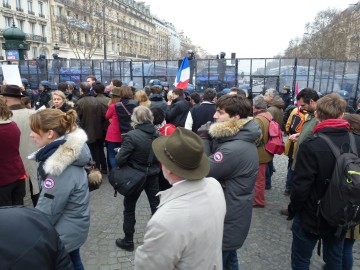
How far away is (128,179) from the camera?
3.35 meters

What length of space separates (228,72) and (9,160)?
13833mm

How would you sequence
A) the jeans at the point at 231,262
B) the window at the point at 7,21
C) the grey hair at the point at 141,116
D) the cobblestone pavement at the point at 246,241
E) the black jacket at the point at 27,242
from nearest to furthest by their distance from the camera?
1. the black jacket at the point at 27,242
2. the jeans at the point at 231,262
3. the cobblestone pavement at the point at 246,241
4. the grey hair at the point at 141,116
5. the window at the point at 7,21

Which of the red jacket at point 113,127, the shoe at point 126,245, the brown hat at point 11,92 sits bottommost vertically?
the shoe at point 126,245

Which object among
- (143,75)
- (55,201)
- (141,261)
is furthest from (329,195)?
(143,75)

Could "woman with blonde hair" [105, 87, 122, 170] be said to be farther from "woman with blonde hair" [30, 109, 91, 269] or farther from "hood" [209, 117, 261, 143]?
"hood" [209, 117, 261, 143]

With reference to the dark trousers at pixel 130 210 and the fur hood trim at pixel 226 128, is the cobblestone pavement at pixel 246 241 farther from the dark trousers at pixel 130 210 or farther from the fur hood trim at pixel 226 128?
the fur hood trim at pixel 226 128

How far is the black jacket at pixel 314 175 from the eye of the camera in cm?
234

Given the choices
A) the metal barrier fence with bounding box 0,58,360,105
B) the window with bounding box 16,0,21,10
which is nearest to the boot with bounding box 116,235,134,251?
the metal barrier fence with bounding box 0,58,360,105

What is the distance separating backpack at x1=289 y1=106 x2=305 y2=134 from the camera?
4805 mm

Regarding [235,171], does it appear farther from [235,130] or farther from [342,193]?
[342,193]

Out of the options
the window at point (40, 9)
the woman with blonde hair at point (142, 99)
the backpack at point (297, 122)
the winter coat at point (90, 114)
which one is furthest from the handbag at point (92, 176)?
the window at point (40, 9)

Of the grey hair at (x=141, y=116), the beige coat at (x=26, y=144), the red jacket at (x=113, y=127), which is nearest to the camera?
the grey hair at (x=141, y=116)

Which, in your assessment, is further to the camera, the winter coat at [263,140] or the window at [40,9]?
the window at [40,9]

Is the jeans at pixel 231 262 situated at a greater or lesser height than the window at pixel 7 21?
lesser
